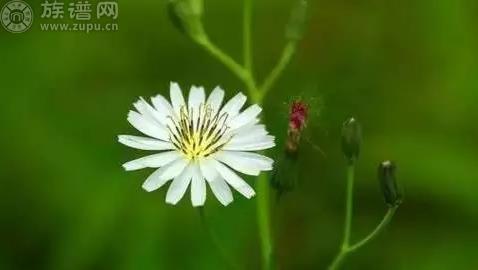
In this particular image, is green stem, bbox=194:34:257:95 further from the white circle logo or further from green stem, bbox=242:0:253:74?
the white circle logo

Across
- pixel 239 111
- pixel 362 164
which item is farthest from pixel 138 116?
pixel 362 164

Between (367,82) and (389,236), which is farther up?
(367,82)

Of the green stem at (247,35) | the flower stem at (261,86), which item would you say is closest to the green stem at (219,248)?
the flower stem at (261,86)

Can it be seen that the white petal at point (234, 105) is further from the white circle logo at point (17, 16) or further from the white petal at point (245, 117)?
the white circle logo at point (17, 16)

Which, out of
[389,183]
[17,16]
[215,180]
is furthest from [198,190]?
[17,16]

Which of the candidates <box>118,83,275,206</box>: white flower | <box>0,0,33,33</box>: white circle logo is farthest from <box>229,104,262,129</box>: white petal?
<box>0,0,33,33</box>: white circle logo

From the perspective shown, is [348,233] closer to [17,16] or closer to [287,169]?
[287,169]

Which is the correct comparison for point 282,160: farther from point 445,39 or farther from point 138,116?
point 445,39
